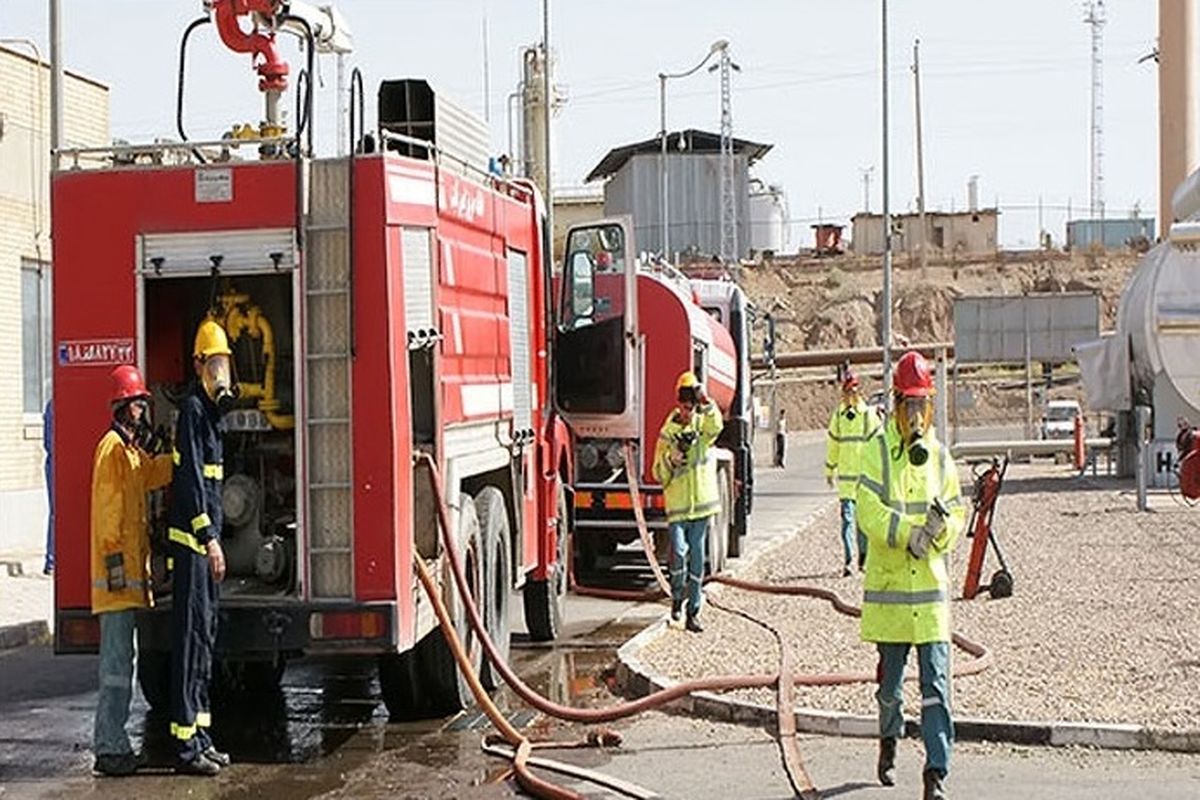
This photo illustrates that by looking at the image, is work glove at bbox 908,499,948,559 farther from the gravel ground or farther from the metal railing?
the metal railing

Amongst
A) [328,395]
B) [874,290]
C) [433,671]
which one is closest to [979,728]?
[433,671]

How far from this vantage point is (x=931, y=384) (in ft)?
27.8

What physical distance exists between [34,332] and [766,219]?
8491 cm

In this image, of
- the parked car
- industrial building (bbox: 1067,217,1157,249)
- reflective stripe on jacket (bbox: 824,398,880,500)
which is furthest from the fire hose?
industrial building (bbox: 1067,217,1157,249)

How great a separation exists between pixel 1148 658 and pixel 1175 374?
831 inches

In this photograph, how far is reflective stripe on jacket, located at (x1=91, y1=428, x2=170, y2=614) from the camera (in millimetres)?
9570

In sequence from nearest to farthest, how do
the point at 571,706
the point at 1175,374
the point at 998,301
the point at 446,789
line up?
the point at 446,789, the point at 571,706, the point at 1175,374, the point at 998,301

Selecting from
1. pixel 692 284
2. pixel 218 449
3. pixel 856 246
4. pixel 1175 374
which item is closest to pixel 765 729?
pixel 218 449

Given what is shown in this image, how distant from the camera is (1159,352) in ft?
106

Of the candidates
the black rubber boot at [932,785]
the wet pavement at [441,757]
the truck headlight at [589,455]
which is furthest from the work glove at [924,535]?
the truck headlight at [589,455]

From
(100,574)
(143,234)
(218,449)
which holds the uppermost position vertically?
(143,234)

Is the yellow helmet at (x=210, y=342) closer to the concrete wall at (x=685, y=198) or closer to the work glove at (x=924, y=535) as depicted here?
the work glove at (x=924, y=535)

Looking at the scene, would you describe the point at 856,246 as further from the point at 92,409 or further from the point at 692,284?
the point at 92,409

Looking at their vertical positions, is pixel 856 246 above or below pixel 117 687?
above
